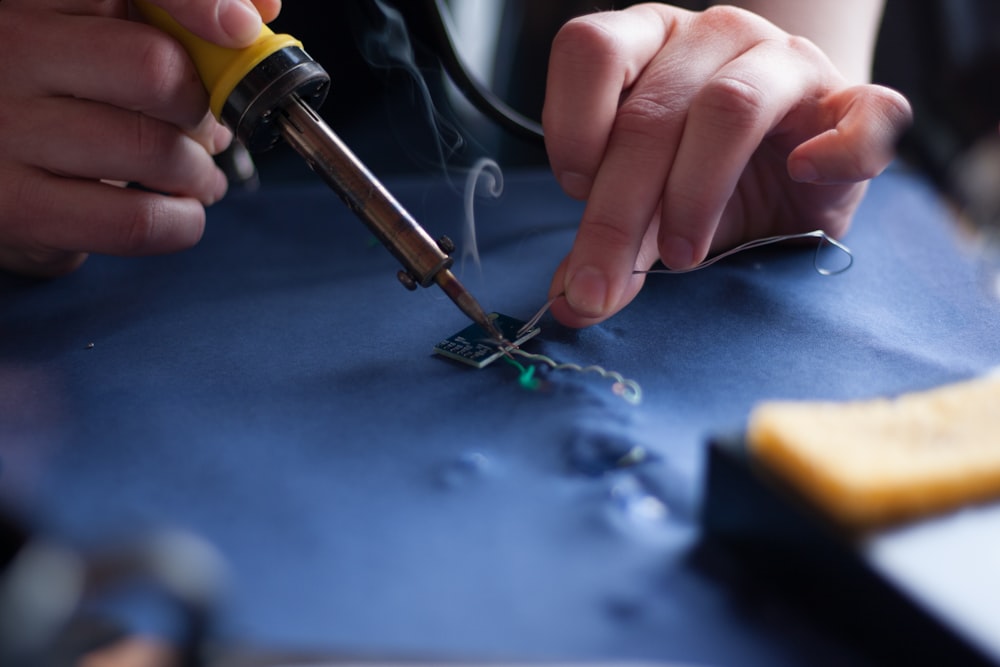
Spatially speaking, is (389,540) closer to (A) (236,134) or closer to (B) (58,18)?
(A) (236,134)

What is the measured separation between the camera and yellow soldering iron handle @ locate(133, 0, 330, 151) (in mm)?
624

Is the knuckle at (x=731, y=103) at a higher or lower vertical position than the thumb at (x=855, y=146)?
higher

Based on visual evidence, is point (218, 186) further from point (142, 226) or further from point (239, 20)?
point (239, 20)

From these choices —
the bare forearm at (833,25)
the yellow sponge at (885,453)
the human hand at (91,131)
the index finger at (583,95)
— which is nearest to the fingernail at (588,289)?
the index finger at (583,95)

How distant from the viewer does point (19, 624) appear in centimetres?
36

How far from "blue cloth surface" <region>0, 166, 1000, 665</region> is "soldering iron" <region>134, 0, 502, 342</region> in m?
A: 0.07

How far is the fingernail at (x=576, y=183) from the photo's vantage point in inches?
28.0

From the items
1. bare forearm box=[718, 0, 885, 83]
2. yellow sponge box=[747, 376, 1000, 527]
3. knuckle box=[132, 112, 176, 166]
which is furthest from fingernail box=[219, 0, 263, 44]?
bare forearm box=[718, 0, 885, 83]

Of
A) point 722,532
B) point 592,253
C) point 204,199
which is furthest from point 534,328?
point 204,199

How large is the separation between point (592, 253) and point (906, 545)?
0.33 m

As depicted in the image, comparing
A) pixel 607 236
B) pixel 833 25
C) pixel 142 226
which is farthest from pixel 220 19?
pixel 833 25

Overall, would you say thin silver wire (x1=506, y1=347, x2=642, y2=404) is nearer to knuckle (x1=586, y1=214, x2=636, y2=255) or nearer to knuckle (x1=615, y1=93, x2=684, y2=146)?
knuckle (x1=586, y1=214, x2=636, y2=255)

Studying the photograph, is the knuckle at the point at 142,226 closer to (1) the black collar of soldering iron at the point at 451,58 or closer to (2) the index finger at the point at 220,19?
(2) the index finger at the point at 220,19

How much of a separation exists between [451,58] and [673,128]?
11.9 inches
